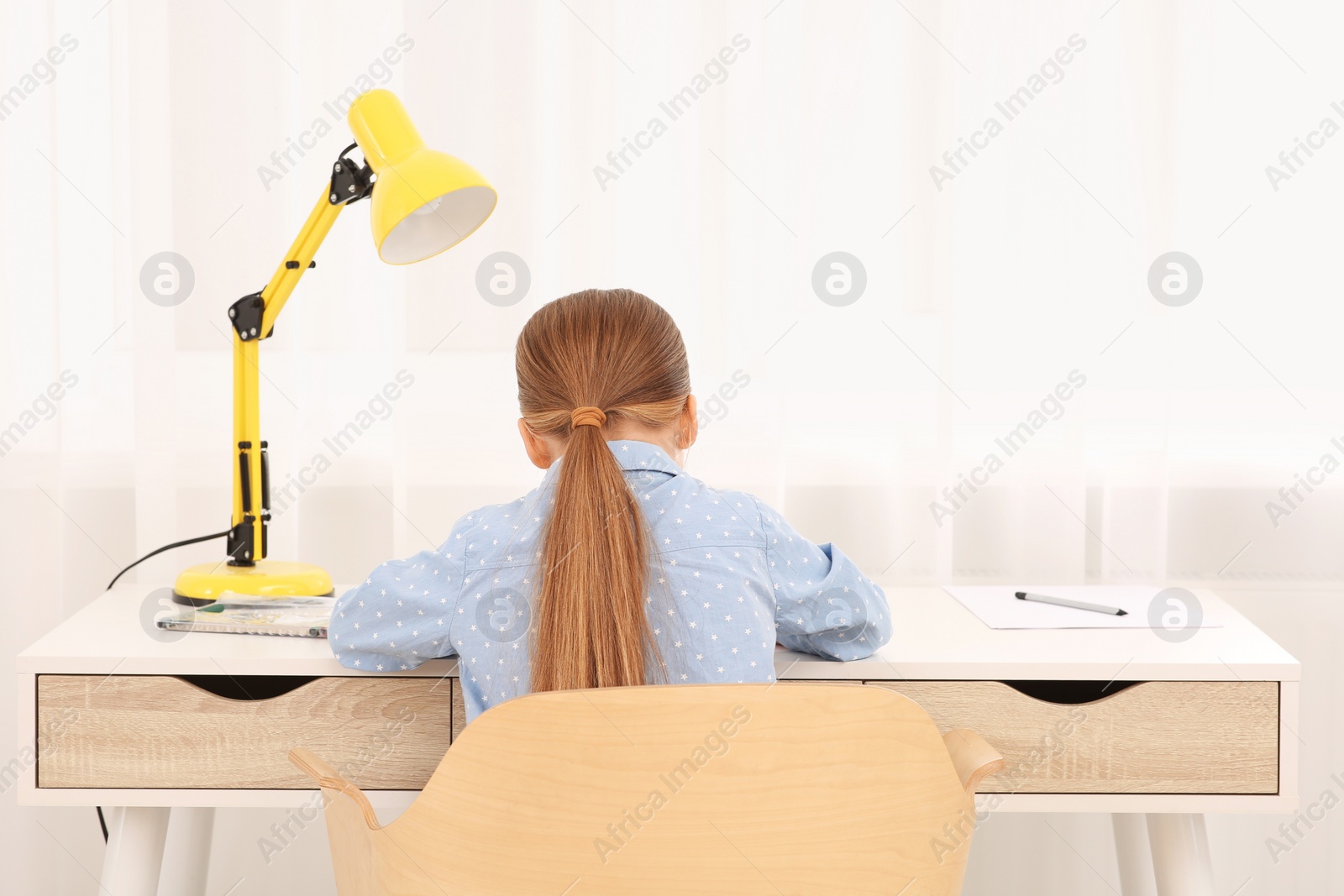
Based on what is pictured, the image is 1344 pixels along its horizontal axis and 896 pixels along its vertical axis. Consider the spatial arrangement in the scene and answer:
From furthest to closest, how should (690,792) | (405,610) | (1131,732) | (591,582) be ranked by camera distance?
(1131,732)
(405,610)
(591,582)
(690,792)

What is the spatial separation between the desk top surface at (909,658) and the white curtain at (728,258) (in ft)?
1.18

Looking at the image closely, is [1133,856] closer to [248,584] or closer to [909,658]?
[909,658]

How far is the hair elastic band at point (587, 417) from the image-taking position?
3.24 feet

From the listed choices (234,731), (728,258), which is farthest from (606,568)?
(728,258)

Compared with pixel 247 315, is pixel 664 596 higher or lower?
lower

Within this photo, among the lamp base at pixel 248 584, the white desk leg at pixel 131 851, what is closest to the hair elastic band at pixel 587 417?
the lamp base at pixel 248 584

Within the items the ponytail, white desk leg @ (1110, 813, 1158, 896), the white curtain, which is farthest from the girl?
white desk leg @ (1110, 813, 1158, 896)

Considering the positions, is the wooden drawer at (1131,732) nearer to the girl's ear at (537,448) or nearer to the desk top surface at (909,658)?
the desk top surface at (909,658)

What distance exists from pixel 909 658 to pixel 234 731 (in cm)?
71

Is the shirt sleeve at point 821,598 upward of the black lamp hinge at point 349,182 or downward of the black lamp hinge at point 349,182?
downward

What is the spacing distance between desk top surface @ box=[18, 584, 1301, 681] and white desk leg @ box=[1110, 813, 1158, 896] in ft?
1.39

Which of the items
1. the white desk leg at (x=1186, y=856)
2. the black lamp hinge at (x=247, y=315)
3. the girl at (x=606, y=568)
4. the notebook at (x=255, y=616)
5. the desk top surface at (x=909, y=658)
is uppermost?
the black lamp hinge at (x=247, y=315)

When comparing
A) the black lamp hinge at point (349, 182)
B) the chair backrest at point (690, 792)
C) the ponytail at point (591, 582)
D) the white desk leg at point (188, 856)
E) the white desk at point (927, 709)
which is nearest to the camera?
the chair backrest at point (690, 792)

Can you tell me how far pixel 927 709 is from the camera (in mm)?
1156
